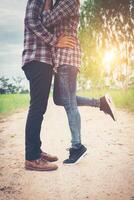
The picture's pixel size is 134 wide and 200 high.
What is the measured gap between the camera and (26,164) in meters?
1.94

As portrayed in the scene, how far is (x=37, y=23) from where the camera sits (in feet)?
6.15

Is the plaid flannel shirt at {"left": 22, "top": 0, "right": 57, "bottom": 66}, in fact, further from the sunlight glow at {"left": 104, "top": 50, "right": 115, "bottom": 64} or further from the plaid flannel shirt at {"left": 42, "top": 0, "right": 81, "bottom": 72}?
the sunlight glow at {"left": 104, "top": 50, "right": 115, "bottom": 64}

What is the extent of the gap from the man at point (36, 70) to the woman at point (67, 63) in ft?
0.15

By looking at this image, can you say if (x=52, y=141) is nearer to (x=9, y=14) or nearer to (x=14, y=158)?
(x=14, y=158)

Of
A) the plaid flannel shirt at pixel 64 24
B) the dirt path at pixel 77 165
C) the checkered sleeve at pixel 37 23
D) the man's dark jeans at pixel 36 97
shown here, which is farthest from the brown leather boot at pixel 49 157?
the checkered sleeve at pixel 37 23

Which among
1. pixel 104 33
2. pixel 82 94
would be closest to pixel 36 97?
pixel 82 94

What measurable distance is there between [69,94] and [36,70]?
0.23 meters

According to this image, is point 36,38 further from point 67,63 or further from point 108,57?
point 108,57

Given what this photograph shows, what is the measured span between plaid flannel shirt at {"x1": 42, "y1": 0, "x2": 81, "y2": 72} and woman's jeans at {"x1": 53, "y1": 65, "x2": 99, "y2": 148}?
43mm

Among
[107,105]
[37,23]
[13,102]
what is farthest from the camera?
[13,102]

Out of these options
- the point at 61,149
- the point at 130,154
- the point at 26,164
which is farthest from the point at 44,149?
the point at 130,154

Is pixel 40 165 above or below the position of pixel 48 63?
below

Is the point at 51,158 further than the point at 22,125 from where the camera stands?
No

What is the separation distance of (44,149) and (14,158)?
0.20m
